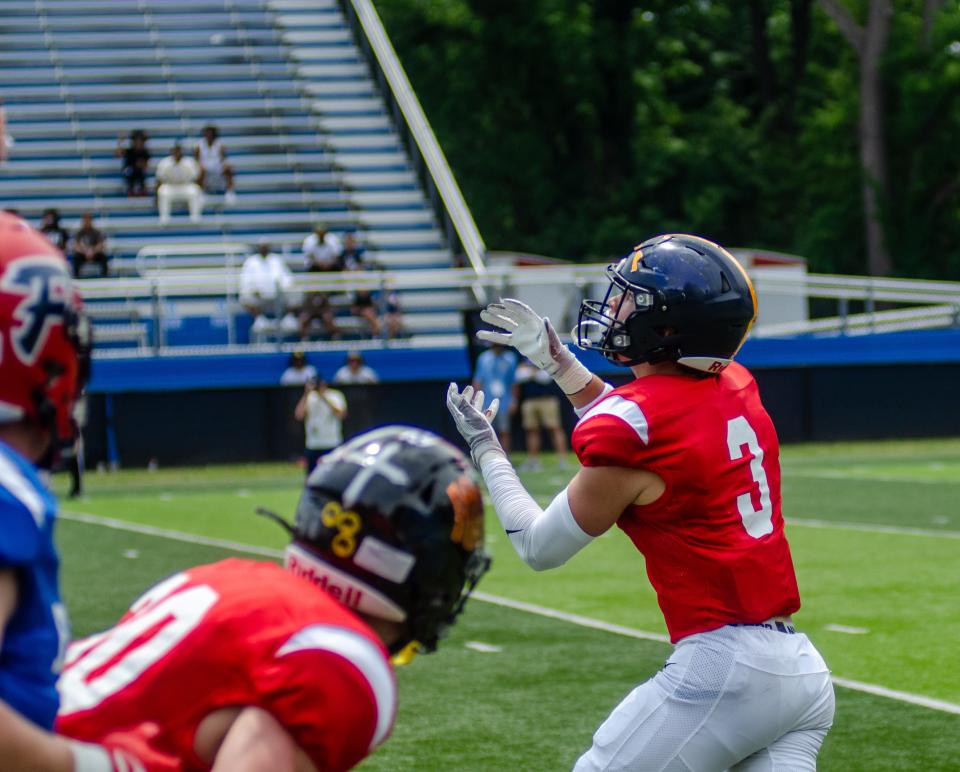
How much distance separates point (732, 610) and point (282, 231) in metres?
22.7

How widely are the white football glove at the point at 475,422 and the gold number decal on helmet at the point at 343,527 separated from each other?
1664mm

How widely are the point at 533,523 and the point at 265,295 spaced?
17.9 metres

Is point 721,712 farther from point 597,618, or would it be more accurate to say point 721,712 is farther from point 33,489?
point 597,618

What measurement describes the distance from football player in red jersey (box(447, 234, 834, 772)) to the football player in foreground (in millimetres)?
1617

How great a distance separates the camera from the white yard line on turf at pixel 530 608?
702 cm

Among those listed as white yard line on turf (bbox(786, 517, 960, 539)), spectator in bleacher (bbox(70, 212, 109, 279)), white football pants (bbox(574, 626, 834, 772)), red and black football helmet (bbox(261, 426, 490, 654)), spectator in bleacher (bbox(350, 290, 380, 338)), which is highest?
red and black football helmet (bbox(261, 426, 490, 654))

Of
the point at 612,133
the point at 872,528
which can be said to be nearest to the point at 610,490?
the point at 872,528

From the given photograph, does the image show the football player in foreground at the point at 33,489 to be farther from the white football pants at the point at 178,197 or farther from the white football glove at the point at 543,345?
the white football pants at the point at 178,197

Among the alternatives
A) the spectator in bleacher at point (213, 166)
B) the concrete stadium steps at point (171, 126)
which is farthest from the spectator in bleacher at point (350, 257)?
the concrete stadium steps at point (171, 126)

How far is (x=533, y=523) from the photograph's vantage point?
12.6ft

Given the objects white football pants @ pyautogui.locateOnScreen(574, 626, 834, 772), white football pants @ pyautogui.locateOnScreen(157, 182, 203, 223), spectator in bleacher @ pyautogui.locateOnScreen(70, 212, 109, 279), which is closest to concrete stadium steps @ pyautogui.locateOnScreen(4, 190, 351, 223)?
white football pants @ pyautogui.locateOnScreen(157, 182, 203, 223)

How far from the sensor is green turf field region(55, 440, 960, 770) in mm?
6379

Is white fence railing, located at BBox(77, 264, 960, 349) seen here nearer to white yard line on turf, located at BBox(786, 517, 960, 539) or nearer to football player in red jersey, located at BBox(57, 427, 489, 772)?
white yard line on turf, located at BBox(786, 517, 960, 539)

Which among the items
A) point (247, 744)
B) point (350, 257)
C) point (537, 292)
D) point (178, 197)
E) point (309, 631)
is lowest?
point (537, 292)
